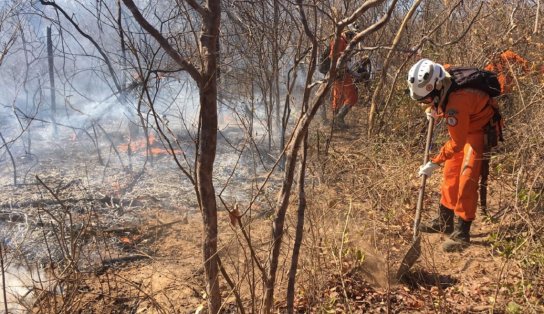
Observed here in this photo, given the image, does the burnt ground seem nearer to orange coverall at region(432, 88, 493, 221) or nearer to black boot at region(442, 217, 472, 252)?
black boot at region(442, 217, 472, 252)

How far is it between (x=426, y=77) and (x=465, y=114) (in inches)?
20.0

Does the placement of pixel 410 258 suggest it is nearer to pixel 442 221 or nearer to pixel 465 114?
pixel 442 221

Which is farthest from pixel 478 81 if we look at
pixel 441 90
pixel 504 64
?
pixel 504 64

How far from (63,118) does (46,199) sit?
4.74 metres

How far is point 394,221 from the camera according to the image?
460 cm

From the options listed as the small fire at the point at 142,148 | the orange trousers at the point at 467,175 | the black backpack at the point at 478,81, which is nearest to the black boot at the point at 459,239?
the orange trousers at the point at 467,175

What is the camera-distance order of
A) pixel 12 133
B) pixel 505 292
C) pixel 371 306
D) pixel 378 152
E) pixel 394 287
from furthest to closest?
pixel 12 133 < pixel 378 152 < pixel 394 287 < pixel 371 306 < pixel 505 292

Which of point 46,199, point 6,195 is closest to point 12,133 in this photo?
point 6,195

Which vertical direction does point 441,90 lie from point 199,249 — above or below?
above

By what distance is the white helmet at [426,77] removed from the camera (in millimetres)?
3816

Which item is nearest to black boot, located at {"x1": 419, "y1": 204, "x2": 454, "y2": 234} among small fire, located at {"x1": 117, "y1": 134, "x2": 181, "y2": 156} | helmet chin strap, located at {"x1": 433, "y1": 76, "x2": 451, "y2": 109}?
helmet chin strap, located at {"x1": 433, "y1": 76, "x2": 451, "y2": 109}

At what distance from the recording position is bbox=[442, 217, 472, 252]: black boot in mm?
4070

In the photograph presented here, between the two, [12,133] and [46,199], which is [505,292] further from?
[12,133]

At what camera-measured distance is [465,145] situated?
4.04 metres
